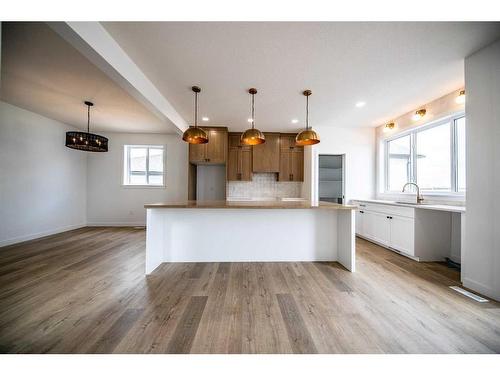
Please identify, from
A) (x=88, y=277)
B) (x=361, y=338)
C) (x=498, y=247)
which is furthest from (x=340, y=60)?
(x=88, y=277)

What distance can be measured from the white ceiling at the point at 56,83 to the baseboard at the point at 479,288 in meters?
4.98

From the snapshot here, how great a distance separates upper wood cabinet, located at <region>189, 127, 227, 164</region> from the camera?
16.8 ft

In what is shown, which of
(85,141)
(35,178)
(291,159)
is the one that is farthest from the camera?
(291,159)

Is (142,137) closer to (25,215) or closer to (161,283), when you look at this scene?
(25,215)

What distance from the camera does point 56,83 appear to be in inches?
117

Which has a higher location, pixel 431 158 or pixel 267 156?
pixel 267 156

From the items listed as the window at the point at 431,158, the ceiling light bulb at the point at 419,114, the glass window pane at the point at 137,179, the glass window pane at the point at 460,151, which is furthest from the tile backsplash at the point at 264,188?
the glass window pane at the point at 460,151

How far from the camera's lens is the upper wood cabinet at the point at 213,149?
5105mm

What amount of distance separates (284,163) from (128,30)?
13.8 ft

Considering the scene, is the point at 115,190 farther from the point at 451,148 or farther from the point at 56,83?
the point at 451,148

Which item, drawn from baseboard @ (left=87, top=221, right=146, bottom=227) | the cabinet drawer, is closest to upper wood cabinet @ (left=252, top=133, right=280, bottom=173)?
the cabinet drawer

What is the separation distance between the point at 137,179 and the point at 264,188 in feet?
12.3

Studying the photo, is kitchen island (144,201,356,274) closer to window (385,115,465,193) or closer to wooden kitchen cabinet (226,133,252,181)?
window (385,115,465,193)

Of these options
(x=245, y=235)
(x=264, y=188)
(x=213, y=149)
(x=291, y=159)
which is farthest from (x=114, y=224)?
(x=291, y=159)
